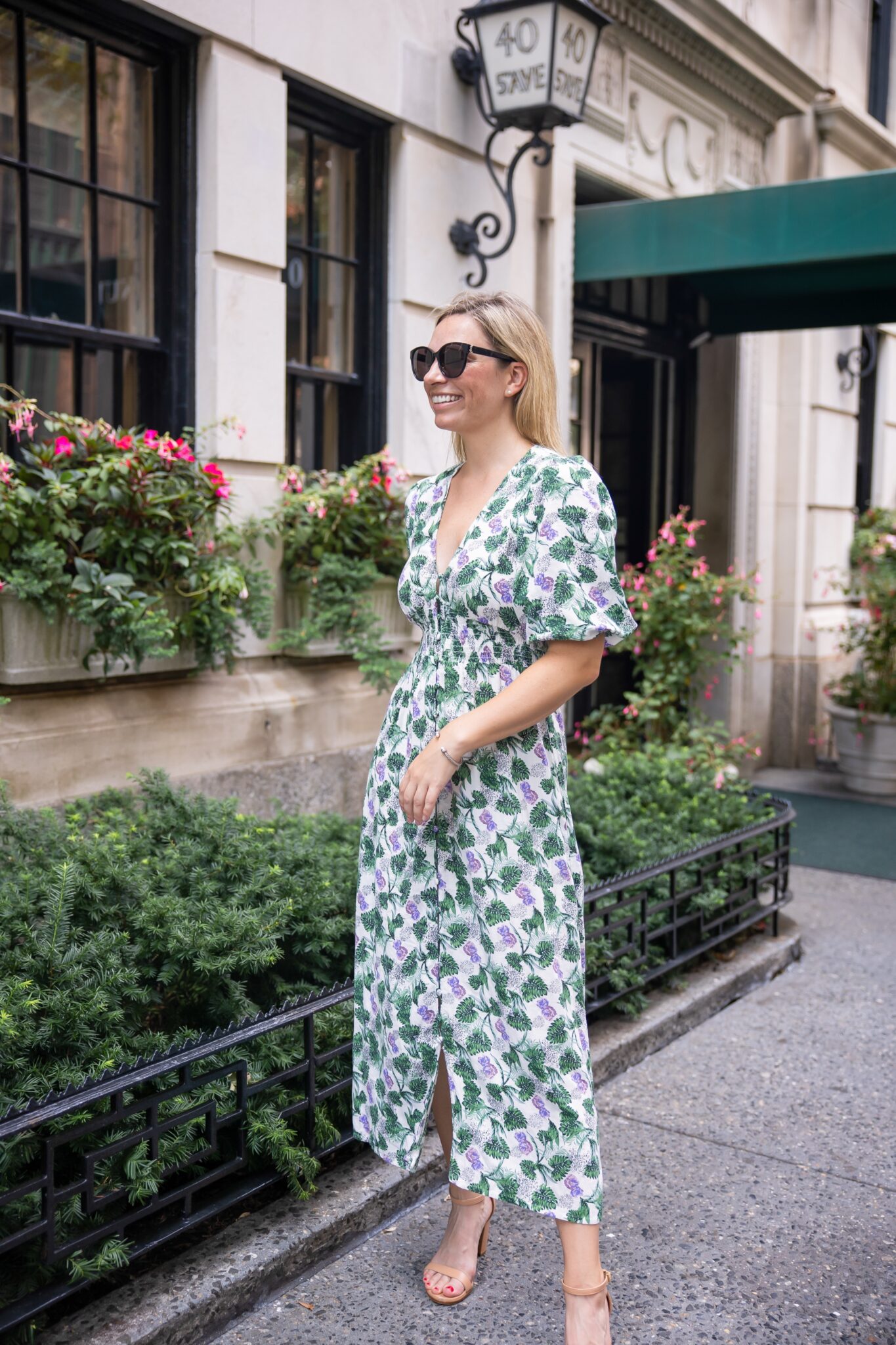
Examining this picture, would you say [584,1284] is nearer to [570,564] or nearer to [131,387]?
[570,564]

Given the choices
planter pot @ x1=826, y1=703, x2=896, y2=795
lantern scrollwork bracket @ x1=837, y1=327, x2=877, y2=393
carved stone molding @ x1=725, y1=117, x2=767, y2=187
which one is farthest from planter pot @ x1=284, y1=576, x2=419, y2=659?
lantern scrollwork bracket @ x1=837, y1=327, x2=877, y2=393

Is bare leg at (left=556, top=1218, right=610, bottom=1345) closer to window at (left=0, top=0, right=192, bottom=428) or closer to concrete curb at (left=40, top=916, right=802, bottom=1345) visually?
concrete curb at (left=40, top=916, right=802, bottom=1345)

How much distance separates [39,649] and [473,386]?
7.46 ft

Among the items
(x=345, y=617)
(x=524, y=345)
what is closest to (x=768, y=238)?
(x=345, y=617)

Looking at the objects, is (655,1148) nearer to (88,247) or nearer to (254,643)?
(254,643)

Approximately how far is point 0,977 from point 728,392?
7754 millimetres

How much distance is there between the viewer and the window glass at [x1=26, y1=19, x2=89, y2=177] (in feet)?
14.7

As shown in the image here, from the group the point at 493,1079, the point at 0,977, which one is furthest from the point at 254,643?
the point at 493,1079

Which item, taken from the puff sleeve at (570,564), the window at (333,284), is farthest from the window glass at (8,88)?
the puff sleeve at (570,564)

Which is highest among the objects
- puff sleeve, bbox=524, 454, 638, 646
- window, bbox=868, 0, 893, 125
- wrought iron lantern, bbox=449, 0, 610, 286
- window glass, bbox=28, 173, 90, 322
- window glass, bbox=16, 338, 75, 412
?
window, bbox=868, 0, 893, 125

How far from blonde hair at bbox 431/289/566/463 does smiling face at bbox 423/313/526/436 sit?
16 millimetres

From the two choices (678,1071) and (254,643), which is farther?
(254,643)

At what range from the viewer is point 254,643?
17.5ft

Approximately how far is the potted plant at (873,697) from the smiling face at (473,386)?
6.73m
